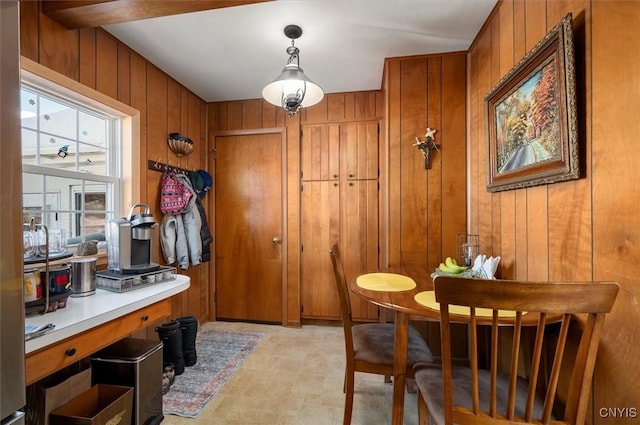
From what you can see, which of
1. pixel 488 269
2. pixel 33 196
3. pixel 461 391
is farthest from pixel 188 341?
pixel 488 269

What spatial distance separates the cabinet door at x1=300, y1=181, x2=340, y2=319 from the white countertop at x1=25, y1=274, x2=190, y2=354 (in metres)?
1.54

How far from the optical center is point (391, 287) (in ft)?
5.09

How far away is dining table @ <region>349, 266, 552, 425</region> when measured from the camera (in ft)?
3.66

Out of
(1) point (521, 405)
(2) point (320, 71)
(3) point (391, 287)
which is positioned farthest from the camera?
(2) point (320, 71)

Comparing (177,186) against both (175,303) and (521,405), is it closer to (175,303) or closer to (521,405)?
(175,303)

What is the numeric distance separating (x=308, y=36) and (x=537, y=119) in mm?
1524

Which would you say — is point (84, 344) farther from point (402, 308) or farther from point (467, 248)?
point (467, 248)

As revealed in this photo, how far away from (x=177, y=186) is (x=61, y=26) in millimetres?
1258

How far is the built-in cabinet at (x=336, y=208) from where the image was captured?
2.96 metres

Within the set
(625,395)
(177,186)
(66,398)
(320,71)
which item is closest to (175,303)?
(177,186)

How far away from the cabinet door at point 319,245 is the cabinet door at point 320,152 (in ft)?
0.32

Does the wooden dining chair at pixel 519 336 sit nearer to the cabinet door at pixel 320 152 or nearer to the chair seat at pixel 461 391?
the chair seat at pixel 461 391

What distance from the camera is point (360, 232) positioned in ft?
9.75

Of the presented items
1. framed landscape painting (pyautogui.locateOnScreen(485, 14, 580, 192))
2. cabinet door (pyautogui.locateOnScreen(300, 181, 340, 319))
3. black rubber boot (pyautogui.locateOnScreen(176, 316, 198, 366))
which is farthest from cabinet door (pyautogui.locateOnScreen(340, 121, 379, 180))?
black rubber boot (pyautogui.locateOnScreen(176, 316, 198, 366))
